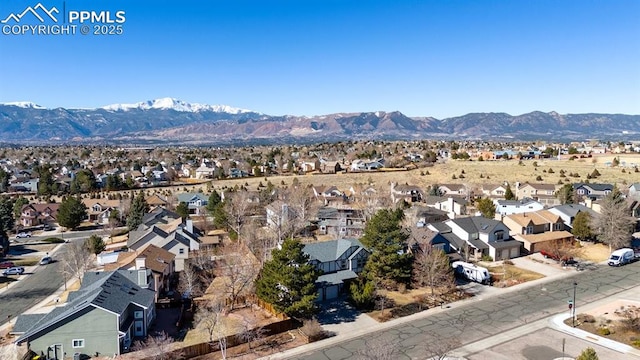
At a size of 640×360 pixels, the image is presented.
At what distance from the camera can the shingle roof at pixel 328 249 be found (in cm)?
4128

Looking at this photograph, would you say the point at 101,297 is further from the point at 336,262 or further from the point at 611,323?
the point at 611,323

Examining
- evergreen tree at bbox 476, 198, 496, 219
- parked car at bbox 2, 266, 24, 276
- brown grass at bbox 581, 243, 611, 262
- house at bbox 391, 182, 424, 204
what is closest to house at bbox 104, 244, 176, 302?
parked car at bbox 2, 266, 24, 276

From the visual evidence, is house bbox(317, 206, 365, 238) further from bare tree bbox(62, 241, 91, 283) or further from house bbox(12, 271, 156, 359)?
house bbox(12, 271, 156, 359)

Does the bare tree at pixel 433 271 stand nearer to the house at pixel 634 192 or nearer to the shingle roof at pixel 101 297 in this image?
the shingle roof at pixel 101 297

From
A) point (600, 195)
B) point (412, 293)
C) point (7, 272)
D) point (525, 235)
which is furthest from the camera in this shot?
point (600, 195)

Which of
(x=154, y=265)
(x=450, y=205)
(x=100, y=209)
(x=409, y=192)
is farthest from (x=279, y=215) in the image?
(x=100, y=209)

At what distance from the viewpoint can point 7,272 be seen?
47875mm

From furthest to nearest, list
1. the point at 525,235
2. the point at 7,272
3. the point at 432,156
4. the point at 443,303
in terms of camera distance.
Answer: the point at 432,156
the point at 525,235
the point at 7,272
the point at 443,303

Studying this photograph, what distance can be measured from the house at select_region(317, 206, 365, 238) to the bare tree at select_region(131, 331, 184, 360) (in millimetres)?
31536

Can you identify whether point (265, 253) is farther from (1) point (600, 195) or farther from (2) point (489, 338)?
(1) point (600, 195)

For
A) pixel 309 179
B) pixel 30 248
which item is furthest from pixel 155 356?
pixel 309 179

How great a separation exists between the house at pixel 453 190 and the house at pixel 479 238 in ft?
108

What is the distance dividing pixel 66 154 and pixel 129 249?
558ft

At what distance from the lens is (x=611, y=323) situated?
107 ft
